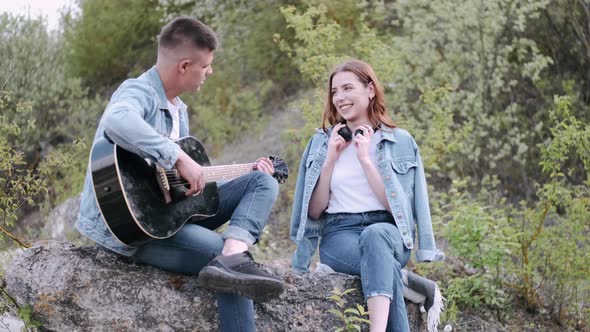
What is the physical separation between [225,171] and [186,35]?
652mm

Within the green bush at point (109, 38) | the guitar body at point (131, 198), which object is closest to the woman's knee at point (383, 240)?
the guitar body at point (131, 198)

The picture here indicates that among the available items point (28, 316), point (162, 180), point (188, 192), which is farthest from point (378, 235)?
point (28, 316)

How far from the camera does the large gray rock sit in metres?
3.58

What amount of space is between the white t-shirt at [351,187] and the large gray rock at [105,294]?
683 mm

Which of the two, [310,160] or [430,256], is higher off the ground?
[310,160]

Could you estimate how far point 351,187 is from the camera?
4.12 meters

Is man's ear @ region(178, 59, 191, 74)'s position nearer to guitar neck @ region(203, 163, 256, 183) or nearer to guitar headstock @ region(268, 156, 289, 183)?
guitar neck @ region(203, 163, 256, 183)

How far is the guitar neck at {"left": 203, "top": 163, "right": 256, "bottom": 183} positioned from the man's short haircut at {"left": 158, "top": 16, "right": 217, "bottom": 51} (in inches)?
22.2

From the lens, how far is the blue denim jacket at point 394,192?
4.02m

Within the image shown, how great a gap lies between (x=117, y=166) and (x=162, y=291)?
71 centimetres

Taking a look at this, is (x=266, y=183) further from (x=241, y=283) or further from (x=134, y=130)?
(x=134, y=130)

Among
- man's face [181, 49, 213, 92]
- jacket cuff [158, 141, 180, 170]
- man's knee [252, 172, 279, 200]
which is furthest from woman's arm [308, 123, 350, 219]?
jacket cuff [158, 141, 180, 170]

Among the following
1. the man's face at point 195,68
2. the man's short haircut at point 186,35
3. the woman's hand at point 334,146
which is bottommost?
the woman's hand at point 334,146

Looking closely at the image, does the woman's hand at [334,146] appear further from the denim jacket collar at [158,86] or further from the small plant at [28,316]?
the small plant at [28,316]
